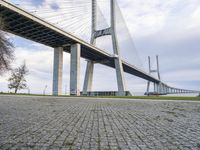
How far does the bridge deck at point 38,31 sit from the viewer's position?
935 inches

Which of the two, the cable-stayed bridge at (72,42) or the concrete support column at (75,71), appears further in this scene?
the concrete support column at (75,71)

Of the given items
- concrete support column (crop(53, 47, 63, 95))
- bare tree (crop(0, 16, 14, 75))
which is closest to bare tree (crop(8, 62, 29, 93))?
concrete support column (crop(53, 47, 63, 95))

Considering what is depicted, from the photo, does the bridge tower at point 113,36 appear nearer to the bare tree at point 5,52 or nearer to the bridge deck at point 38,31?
the bridge deck at point 38,31

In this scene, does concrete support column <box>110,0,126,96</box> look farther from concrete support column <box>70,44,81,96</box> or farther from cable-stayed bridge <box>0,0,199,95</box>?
concrete support column <box>70,44,81,96</box>

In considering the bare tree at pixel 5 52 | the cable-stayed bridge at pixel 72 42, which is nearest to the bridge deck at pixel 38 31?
the cable-stayed bridge at pixel 72 42

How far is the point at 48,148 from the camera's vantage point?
295cm

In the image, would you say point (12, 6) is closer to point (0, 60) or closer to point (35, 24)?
point (35, 24)

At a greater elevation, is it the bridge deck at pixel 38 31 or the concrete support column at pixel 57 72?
the bridge deck at pixel 38 31

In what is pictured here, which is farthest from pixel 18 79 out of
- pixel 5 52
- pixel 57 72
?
pixel 5 52

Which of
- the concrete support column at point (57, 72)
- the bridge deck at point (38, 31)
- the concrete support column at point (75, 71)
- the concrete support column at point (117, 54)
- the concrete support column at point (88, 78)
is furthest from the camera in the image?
the concrete support column at point (88, 78)

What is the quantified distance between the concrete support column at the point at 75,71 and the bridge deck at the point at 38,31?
1.46 meters

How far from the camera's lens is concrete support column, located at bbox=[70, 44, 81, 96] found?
33.6m

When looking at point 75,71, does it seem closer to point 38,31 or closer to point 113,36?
point 38,31

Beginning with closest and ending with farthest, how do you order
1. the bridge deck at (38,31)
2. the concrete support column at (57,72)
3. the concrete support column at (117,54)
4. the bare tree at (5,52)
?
the bare tree at (5,52) < the bridge deck at (38,31) < the concrete support column at (57,72) < the concrete support column at (117,54)
